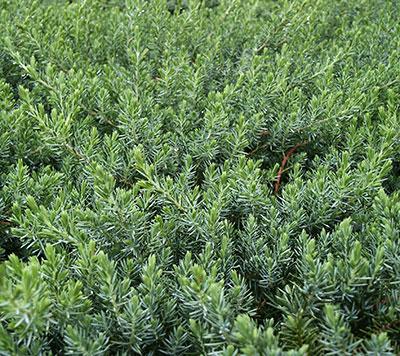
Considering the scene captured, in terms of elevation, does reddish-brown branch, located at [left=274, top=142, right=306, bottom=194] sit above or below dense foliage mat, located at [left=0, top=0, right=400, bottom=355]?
below

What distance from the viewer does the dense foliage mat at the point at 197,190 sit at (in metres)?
1.23

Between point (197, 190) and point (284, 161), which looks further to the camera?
point (284, 161)

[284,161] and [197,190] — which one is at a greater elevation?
[197,190]

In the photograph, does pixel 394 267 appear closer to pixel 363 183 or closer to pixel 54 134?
pixel 363 183

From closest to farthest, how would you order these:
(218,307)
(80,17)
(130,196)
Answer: (218,307) < (130,196) < (80,17)

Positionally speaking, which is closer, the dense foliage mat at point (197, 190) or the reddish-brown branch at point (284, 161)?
the dense foliage mat at point (197, 190)

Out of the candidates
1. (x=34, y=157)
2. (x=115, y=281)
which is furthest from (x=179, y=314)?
(x=34, y=157)

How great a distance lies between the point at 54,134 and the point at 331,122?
3.14 ft

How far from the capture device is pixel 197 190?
1.51 m

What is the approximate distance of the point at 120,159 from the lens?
170 centimetres

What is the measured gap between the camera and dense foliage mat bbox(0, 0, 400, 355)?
1234mm

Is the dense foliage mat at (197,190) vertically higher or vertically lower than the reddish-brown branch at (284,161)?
higher

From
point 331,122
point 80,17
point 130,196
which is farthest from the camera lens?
point 80,17

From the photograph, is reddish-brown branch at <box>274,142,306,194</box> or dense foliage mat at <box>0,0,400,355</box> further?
reddish-brown branch at <box>274,142,306,194</box>
